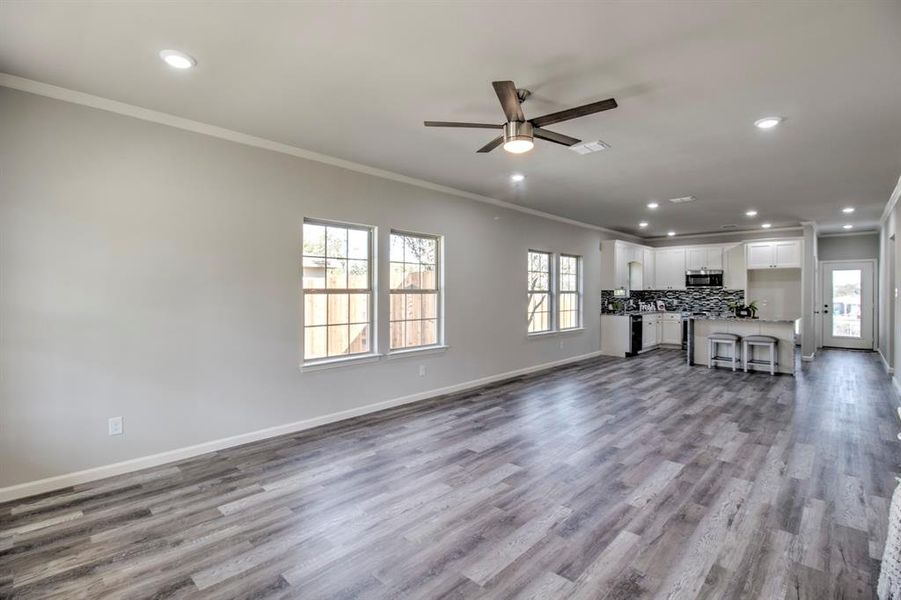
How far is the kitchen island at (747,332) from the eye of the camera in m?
6.92

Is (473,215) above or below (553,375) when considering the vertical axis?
above

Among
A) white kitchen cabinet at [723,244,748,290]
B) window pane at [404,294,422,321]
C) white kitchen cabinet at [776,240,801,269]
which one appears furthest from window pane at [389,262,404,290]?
A: white kitchen cabinet at [776,240,801,269]

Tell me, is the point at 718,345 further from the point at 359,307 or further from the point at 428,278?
the point at 359,307

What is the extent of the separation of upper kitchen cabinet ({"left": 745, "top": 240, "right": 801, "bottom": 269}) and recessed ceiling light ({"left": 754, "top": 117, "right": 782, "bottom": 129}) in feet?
21.5

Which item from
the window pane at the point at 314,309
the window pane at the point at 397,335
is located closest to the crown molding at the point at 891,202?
the window pane at the point at 397,335

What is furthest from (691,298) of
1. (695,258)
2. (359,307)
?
(359,307)

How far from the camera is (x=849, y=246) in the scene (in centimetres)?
988

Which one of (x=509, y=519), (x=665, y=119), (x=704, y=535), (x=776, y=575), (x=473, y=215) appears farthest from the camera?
(x=473, y=215)

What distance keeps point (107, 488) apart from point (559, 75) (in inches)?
162

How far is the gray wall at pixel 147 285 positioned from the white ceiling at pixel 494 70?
0.35 m

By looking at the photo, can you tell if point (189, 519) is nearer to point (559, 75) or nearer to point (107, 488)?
point (107, 488)

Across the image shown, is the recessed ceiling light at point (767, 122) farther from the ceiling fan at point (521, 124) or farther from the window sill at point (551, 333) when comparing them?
the window sill at point (551, 333)

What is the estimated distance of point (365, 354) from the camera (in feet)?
15.9

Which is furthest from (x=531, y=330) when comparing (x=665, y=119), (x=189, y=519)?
(x=189, y=519)
